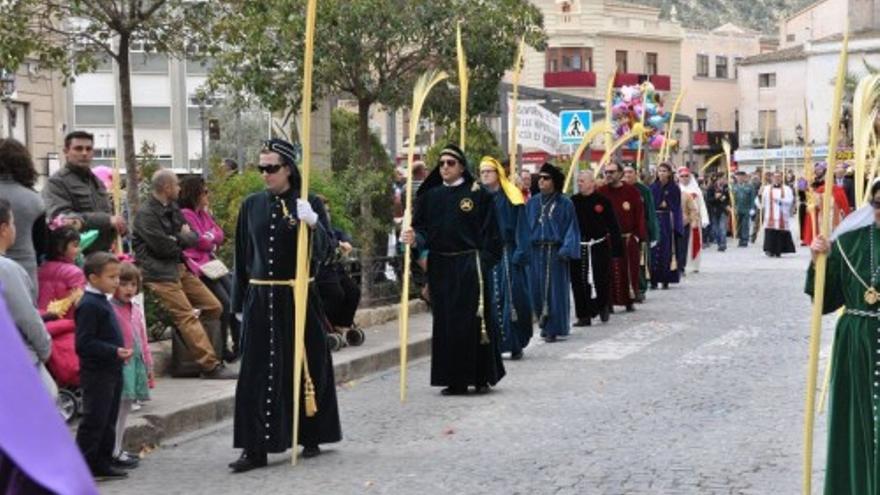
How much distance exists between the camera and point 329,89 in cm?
1972

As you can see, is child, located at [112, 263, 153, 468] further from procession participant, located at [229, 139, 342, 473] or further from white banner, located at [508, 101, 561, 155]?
white banner, located at [508, 101, 561, 155]

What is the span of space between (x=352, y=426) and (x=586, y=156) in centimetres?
3837

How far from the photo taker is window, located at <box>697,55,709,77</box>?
304 ft

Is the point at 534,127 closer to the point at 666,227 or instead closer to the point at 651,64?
the point at 666,227

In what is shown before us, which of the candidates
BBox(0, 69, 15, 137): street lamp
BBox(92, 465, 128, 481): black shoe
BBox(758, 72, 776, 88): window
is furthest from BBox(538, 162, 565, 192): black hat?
BBox(758, 72, 776, 88): window

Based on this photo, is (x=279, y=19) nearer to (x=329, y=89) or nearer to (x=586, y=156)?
(x=329, y=89)

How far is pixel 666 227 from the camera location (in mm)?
23719

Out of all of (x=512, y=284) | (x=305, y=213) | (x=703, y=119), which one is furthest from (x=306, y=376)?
(x=703, y=119)

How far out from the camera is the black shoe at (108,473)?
29.6ft

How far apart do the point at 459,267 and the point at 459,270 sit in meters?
0.03

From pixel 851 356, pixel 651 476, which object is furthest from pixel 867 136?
pixel 651 476

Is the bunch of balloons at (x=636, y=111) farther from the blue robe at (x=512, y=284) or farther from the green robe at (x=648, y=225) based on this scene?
the blue robe at (x=512, y=284)

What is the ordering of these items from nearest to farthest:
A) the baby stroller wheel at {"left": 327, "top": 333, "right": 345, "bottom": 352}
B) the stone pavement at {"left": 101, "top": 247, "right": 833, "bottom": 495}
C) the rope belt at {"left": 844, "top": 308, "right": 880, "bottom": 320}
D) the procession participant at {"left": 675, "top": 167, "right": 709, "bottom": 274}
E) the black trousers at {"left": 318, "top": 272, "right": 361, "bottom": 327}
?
the rope belt at {"left": 844, "top": 308, "right": 880, "bottom": 320}, the stone pavement at {"left": 101, "top": 247, "right": 833, "bottom": 495}, the black trousers at {"left": 318, "top": 272, "right": 361, "bottom": 327}, the baby stroller wheel at {"left": 327, "top": 333, "right": 345, "bottom": 352}, the procession participant at {"left": 675, "top": 167, "right": 709, "bottom": 274}

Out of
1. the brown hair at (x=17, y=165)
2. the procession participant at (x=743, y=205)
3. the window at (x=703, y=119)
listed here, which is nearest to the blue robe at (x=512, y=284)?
the brown hair at (x=17, y=165)
